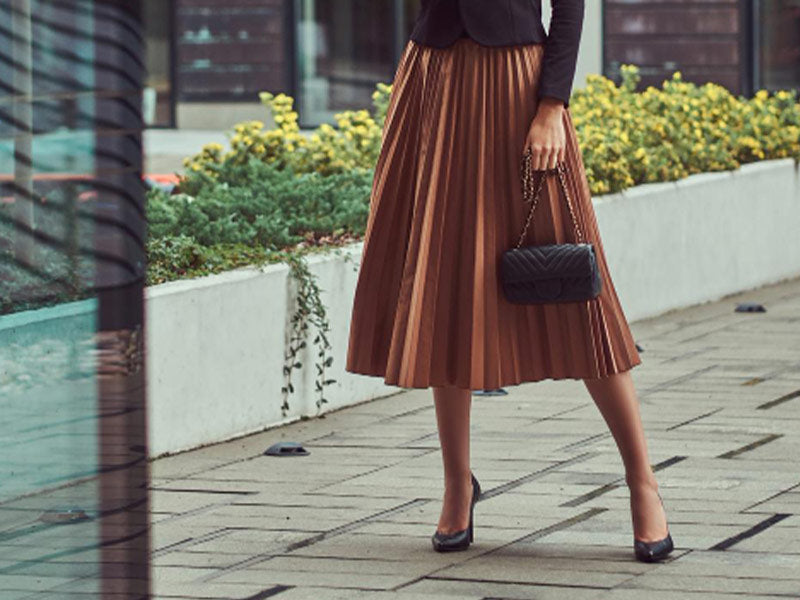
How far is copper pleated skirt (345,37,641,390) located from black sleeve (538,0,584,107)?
45mm

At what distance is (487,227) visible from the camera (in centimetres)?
412

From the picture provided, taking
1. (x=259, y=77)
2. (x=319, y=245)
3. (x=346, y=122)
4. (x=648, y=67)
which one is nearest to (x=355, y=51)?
(x=259, y=77)

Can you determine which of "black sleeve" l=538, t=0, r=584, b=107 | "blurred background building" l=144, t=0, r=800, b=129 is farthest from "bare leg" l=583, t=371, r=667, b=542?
"blurred background building" l=144, t=0, r=800, b=129

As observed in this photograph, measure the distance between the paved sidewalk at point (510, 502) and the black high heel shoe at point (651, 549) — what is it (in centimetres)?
2

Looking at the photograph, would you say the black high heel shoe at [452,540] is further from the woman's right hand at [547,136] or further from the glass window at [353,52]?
the glass window at [353,52]

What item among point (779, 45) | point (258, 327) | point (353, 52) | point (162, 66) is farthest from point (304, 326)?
point (162, 66)

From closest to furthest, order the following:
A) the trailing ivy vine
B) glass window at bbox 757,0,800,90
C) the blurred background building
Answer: the trailing ivy vine → glass window at bbox 757,0,800,90 → the blurred background building

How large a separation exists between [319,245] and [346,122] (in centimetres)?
205

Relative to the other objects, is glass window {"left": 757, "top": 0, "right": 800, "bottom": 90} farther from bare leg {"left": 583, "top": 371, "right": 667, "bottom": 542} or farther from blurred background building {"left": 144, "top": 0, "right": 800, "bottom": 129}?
bare leg {"left": 583, "top": 371, "right": 667, "bottom": 542}

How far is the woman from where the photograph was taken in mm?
4102

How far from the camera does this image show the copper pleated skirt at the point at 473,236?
13.5ft

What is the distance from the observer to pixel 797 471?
Answer: 16.8 feet

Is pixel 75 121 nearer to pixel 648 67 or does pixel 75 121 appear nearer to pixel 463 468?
pixel 463 468

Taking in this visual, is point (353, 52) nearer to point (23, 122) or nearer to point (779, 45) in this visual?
point (779, 45)
